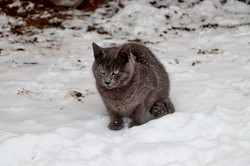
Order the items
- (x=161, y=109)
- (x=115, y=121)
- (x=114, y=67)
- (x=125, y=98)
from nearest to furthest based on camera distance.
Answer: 1. (x=114, y=67)
2. (x=125, y=98)
3. (x=115, y=121)
4. (x=161, y=109)

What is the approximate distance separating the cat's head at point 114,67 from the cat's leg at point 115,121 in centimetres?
44

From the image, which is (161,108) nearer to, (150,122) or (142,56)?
(150,122)

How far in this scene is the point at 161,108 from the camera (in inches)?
177

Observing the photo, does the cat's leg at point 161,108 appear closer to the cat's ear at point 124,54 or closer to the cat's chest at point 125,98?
the cat's chest at point 125,98

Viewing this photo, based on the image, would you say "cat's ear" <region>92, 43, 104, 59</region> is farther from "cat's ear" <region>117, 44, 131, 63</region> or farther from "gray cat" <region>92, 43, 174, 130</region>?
"cat's ear" <region>117, 44, 131, 63</region>

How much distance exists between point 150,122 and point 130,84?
479 millimetres

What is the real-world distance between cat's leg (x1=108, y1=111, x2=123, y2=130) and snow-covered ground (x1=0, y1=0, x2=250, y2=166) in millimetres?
72

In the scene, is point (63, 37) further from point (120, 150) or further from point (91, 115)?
point (120, 150)

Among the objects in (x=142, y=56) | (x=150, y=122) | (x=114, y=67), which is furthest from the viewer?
(x=142, y=56)

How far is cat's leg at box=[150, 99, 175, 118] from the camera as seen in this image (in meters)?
4.47

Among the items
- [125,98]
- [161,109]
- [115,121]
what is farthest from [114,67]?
[161,109]

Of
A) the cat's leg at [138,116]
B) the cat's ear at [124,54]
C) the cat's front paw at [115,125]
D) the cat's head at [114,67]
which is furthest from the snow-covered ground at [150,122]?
the cat's ear at [124,54]

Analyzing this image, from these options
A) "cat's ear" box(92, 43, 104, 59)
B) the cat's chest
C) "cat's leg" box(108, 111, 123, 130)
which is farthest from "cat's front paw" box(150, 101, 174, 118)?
"cat's ear" box(92, 43, 104, 59)

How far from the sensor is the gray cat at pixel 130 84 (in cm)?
407
